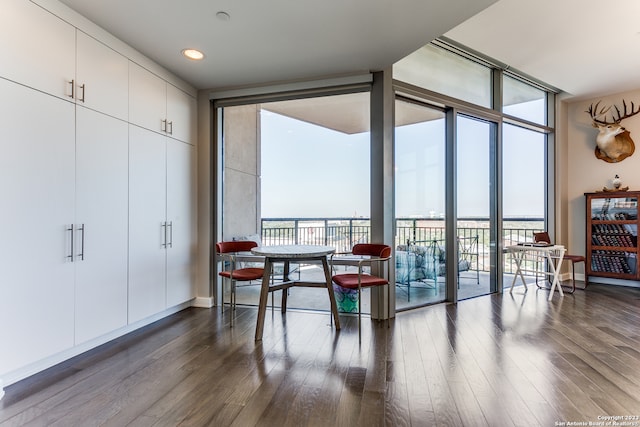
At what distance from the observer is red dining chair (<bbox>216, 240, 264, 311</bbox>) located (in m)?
3.31

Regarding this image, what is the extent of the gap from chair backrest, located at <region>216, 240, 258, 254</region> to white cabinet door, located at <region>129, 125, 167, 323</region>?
1.89 ft

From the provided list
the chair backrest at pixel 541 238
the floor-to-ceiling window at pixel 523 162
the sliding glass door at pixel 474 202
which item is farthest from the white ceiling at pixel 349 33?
the chair backrest at pixel 541 238

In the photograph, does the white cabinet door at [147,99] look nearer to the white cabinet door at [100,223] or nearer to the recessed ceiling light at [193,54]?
the white cabinet door at [100,223]

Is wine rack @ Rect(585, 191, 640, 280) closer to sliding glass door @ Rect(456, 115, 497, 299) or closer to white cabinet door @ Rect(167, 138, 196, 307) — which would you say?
sliding glass door @ Rect(456, 115, 497, 299)

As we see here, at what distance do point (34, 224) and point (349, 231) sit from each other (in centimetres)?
281

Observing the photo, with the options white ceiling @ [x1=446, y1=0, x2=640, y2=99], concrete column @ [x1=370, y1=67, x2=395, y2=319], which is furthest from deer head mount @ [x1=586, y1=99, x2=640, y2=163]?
concrete column @ [x1=370, y1=67, x2=395, y2=319]

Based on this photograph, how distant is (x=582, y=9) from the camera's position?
10.1 ft

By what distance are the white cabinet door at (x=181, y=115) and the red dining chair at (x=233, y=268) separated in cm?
134

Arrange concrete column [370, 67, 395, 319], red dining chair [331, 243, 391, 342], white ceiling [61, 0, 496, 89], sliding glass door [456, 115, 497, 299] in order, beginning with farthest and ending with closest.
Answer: sliding glass door [456, 115, 497, 299], concrete column [370, 67, 395, 319], red dining chair [331, 243, 391, 342], white ceiling [61, 0, 496, 89]

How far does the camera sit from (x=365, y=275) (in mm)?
3334

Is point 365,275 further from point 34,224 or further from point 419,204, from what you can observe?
point 34,224

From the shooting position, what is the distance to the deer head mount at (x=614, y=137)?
16.4 feet

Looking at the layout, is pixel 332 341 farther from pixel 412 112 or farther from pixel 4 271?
pixel 412 112

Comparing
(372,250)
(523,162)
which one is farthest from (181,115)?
(523,162)
